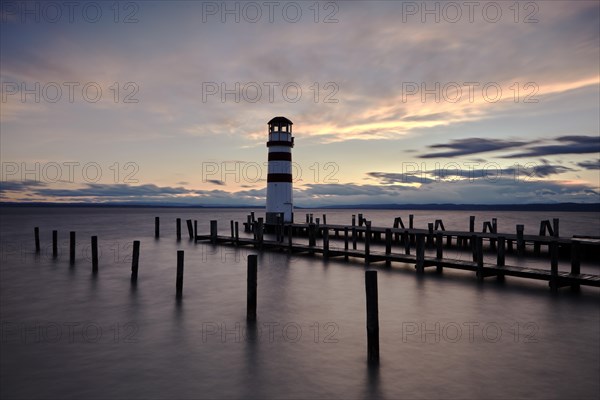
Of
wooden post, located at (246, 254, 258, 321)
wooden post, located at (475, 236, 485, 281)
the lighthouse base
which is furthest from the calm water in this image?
the lighthouse base

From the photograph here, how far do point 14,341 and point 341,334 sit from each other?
781 centimetres

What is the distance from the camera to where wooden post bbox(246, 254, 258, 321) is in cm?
1176

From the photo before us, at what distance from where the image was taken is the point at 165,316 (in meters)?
13.3

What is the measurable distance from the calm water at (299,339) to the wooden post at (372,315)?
1.07 ft

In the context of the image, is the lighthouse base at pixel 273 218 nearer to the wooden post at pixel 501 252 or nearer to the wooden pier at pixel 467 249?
the wooden pier at pixel 467 249

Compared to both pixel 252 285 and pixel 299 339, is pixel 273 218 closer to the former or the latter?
pixel 252 285

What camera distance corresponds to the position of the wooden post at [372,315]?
8.99 meters

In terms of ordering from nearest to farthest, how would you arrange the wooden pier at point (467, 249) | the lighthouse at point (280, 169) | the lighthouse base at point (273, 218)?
the wooden pier at point (467, 249) < the lighthouse at point (280, 169) < the lighthouse base at point (273, 218)

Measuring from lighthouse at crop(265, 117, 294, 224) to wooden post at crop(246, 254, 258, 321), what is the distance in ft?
58.8

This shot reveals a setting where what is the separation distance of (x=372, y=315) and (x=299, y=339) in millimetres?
2792

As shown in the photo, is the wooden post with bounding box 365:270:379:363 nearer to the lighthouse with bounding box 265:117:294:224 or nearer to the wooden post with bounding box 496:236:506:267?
the wooden post with bounding box 496:236:506:267

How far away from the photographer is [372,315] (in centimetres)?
913

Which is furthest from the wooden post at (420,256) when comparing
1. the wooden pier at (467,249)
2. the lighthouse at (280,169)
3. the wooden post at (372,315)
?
the lighthouse at (280,169)

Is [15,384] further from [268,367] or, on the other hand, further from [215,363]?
[268,367]
